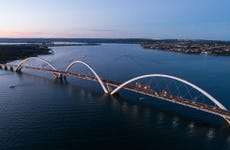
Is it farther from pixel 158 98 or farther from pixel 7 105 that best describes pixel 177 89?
pixel 7 105

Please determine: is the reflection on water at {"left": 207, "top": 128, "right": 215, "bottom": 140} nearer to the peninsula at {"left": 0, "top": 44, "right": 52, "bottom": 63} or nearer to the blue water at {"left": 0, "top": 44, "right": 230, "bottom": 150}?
the blue water at {"left": 0, "top": 44, "right": 230, "bottom": 150}

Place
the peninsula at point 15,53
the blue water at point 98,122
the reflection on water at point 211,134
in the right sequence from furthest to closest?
the peninsula at point 15,53
the reflection on water at point 211,134
the blue water at point 98,122

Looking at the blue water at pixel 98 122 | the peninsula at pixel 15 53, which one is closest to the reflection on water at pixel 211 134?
the blue water at pixel 98 122

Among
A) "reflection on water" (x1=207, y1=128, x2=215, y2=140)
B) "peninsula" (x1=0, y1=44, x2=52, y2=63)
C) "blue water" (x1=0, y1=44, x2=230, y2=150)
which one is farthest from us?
"peninsula" (x1=0, y1=44, x2=52, y2=63)

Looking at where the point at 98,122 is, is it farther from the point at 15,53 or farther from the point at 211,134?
the point at 15,53

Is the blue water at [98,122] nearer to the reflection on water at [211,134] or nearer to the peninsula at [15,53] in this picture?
the reflection on water at [211,134]

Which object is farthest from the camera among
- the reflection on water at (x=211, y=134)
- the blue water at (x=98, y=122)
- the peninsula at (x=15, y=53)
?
the peninsula at (x=15, y=53)

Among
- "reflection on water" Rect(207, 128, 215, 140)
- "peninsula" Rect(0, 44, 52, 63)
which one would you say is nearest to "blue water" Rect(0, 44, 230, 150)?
"reflection on water" Rect(207, 128, 215, 140)

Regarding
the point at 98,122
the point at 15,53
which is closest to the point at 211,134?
the point at 98,122

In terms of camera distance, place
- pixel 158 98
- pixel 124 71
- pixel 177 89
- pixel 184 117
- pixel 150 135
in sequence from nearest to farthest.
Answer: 1. pixel 150 135
2. pixel 184 117
3. pixel 158 98
4. pixel 177 89
5. pixel 124 71

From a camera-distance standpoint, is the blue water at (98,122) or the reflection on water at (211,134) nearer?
the blue water at (98,122)

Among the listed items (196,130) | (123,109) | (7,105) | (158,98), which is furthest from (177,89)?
(7,105)
